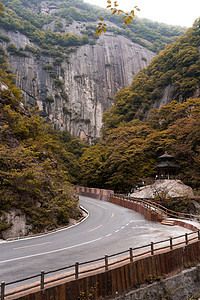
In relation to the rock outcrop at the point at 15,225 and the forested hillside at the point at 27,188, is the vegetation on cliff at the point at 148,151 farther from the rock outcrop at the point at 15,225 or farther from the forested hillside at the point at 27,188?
the rock outcrop at the point at 15,225

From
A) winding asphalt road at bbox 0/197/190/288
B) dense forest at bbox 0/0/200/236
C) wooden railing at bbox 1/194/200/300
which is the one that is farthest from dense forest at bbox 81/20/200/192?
winding asphalt road at bbox 0/197/190/288

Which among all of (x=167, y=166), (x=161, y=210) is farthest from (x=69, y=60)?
(x=161, y=210)

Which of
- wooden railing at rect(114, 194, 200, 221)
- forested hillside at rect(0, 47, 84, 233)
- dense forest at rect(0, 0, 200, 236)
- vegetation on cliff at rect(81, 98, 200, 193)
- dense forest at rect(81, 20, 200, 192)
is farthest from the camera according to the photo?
dense forest at rect(81, 20, 200, 192)

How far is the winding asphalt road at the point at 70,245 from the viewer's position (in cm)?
883

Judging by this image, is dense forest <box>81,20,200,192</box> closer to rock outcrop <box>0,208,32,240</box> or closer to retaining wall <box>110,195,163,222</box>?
retaining wall <box>110,195,163,222</box>

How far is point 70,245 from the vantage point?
39.8ft

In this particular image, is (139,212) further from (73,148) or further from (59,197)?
(73,148)

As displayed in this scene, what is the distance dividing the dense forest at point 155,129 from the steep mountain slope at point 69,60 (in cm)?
1769

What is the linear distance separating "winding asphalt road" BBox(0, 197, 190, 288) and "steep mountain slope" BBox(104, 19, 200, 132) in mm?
37067

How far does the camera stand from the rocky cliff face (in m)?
67.6

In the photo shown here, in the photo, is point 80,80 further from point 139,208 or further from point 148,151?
point 139,208

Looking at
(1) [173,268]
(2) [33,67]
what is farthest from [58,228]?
(2) [33,67]

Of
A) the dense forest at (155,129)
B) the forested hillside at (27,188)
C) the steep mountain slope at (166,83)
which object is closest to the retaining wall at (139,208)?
the dense forest at (155,129)

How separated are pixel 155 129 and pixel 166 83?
605 inches
